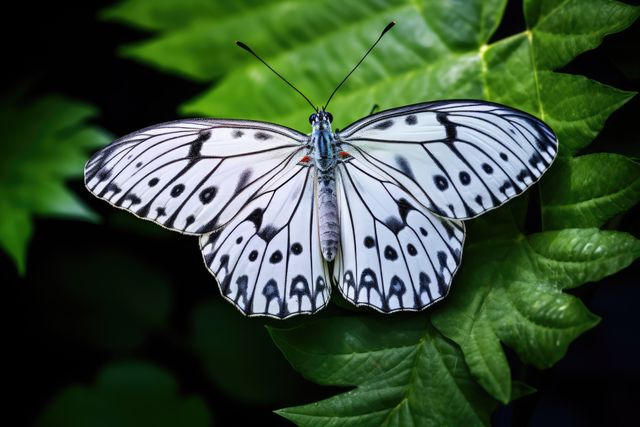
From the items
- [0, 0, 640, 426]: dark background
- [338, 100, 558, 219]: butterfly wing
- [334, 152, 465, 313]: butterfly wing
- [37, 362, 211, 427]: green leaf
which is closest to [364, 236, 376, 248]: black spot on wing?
[334, 152, 465, 313]: butterfly wing

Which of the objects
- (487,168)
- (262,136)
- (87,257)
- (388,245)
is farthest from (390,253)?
(87,257)

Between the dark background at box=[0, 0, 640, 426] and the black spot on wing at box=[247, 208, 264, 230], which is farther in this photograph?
the dark background at box=[0, 0, 640, 426]

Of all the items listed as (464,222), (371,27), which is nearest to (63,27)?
(371,27)

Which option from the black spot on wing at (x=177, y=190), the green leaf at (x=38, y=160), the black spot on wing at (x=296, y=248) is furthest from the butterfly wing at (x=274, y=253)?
the green leaf at (x=38, y=160)

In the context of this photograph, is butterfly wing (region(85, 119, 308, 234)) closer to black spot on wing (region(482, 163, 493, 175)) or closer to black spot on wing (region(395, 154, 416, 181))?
black spot on wing (region(395, 154, 416, 181))

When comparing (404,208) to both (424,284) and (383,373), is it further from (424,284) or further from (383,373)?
(383,373)

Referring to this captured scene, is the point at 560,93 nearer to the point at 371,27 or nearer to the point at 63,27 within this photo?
the point at 371,27

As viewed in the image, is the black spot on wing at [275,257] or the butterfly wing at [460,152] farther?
the black spot on wing at [275,257]

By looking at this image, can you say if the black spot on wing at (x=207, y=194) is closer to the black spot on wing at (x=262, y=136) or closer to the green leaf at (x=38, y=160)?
the black spot on wing at (x=262, y=136)
